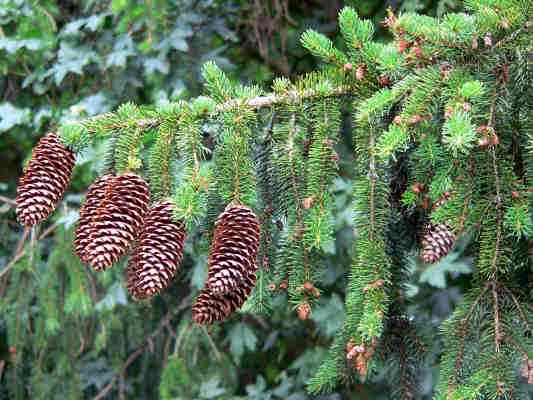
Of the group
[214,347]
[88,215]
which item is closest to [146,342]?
[214,347]

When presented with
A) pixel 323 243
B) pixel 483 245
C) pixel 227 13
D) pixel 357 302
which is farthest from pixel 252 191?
pixel 227 13

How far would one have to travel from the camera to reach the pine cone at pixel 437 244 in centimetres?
173

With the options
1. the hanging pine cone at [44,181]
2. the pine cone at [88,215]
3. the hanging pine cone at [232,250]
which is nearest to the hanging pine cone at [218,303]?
the hanging pine cone at [232,250]

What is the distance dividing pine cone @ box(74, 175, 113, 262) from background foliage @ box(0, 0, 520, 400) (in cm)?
180

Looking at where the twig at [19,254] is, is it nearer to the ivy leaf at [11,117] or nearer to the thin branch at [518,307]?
the ivy leaf at [11,117]

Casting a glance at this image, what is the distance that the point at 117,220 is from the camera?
1.39 meters

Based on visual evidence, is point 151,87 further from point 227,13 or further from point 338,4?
point 338,4

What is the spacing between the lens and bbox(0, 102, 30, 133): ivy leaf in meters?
3.60

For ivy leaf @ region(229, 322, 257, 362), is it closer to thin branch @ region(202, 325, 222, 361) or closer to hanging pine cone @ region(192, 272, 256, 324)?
thin branch @ region(202, 325, 222, 361)

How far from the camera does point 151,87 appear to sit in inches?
160

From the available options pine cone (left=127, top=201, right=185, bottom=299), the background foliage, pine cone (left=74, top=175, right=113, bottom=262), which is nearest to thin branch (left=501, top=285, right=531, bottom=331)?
pine cone (left=127, top=201, right=185, bottom=299)

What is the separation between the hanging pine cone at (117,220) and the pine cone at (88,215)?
→ 1.4 inches

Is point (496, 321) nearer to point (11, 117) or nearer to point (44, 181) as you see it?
point (44, 181)

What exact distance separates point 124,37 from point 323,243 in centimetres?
236
